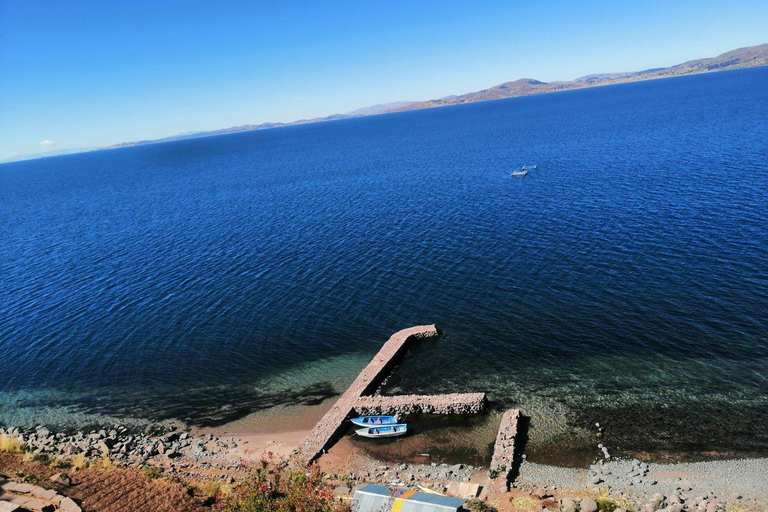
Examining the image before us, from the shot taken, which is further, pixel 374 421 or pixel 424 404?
pixel 424 404

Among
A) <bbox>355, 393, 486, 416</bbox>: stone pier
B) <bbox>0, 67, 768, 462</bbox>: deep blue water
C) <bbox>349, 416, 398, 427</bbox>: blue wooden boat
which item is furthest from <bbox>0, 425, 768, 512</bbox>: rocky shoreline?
<bbox>355, 393, 486, 416</bbox>: stone pier

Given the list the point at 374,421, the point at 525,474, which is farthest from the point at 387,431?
the point at 525,474

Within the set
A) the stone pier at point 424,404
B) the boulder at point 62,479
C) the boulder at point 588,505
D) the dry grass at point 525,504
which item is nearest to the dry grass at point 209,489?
the boulder at point 62,479

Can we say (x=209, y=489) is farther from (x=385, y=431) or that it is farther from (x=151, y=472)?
(x=385, y=431)

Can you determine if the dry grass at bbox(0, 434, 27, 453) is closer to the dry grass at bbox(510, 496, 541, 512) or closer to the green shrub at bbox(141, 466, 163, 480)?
the green shrub at bbox(141, 466, 163, 480)

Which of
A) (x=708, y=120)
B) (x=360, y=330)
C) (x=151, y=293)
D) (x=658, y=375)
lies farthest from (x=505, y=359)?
(x=708, y=120)

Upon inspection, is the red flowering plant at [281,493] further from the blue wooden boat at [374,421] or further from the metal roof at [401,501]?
the blue wooden boat at [374,421]
